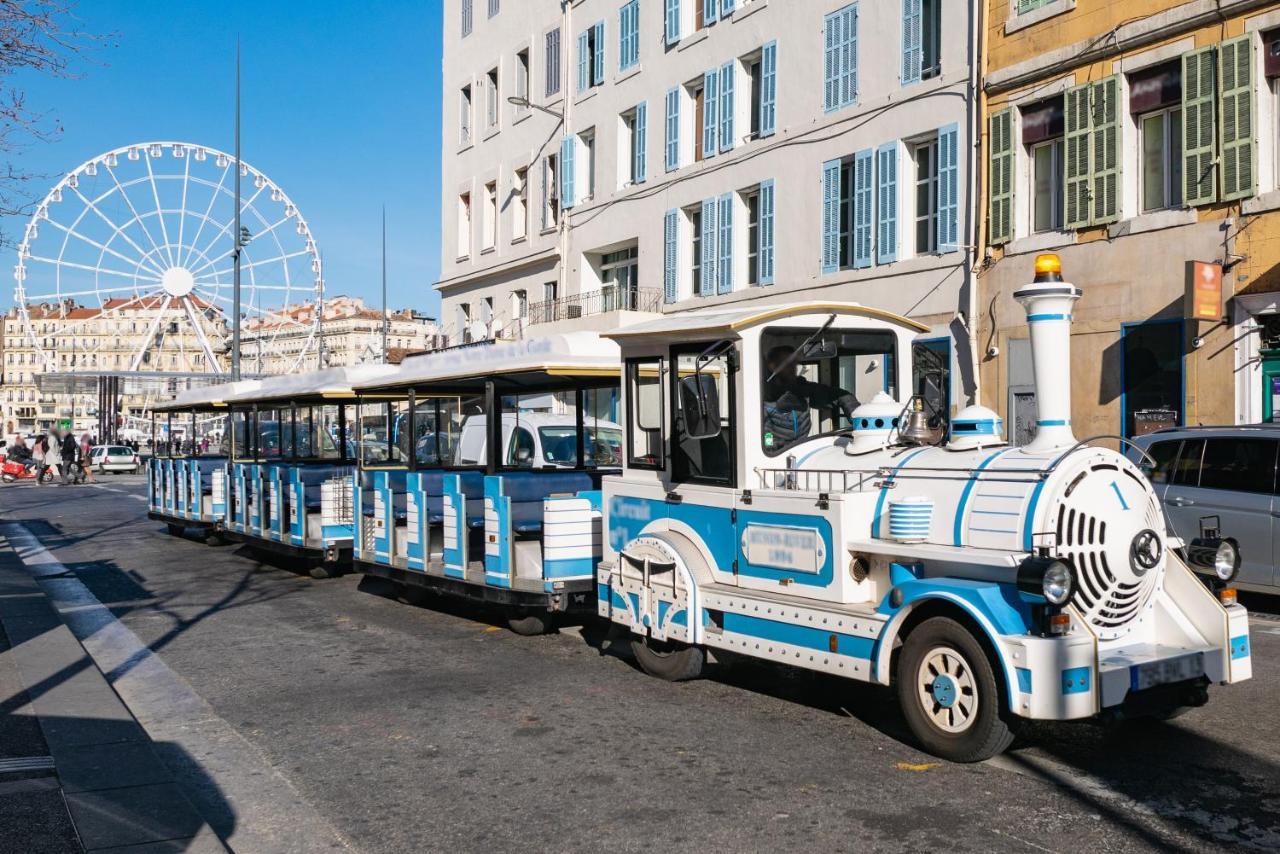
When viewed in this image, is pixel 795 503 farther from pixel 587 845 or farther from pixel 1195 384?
pixel 1195 384

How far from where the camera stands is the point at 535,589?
920cm

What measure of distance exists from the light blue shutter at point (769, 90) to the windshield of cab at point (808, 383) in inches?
639

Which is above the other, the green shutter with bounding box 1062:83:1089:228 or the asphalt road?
the green shutter with bounding box 1062:83:1089:228

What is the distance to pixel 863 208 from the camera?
20.4 meters

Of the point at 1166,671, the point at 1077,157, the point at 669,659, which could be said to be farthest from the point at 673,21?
the point at 1166,671

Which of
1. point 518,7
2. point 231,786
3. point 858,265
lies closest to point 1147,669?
point 231,786

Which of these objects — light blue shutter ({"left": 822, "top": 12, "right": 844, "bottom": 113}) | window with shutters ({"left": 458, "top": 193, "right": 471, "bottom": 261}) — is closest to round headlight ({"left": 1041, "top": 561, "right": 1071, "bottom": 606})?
light blue shutter ({"left": 822, "top": 12, "right": 844, "bottom": 113})

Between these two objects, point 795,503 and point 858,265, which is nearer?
point 795,503

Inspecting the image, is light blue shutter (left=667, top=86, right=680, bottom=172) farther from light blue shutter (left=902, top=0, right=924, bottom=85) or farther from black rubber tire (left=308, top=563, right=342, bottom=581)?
black rubber tire (left=308, top=563, right=342, bottom=581)

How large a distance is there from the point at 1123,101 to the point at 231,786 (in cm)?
1498

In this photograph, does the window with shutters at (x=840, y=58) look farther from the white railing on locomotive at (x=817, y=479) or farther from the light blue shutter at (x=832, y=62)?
the white railing on locomotive at (x=817, y=479)

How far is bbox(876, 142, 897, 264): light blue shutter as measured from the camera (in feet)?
64.6

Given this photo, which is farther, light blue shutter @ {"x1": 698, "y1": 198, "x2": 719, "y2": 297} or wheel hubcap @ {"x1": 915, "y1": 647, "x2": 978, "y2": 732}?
light blue shutter @ {"x1": 698, "y1": 198, "x2": 719, "y2": 297}

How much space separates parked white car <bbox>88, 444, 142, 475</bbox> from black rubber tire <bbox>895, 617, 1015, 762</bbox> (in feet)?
171
